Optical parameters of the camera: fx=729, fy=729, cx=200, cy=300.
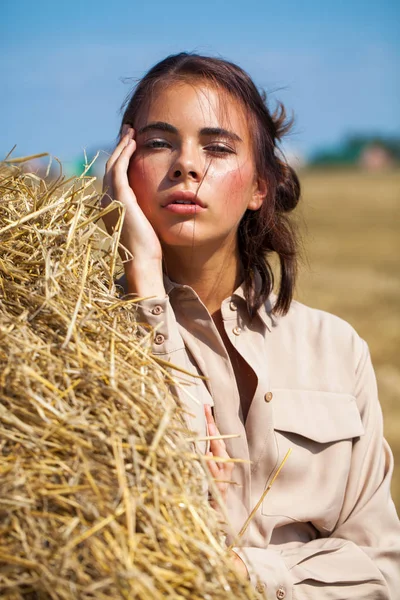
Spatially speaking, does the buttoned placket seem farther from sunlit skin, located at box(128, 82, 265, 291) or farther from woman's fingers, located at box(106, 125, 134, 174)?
woman's fingers, located at box(106, 125, 134, 174)

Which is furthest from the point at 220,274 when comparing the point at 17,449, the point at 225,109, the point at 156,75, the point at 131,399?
the point at 17,449

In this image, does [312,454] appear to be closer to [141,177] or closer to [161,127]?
[141,177]

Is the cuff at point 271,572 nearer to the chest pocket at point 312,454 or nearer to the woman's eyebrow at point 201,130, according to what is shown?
the chest pocket at point 312,454

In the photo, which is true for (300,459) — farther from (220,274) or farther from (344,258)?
(344,258)

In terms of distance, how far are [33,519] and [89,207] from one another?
3.43 feet

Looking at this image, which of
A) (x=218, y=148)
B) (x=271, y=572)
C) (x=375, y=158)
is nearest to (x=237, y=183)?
(x=218, y=148)

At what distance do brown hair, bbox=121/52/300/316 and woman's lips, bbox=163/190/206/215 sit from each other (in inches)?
14.9

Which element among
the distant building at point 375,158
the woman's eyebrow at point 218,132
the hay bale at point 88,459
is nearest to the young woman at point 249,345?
the woman's eyebrow at point 218,132

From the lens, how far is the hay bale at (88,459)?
1434mm

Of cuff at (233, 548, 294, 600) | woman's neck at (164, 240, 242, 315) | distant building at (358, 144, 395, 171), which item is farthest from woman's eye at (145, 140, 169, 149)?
distant building at (358, 144, 395, 171)

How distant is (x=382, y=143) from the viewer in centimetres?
9469

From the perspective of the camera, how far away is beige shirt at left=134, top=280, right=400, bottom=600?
2.29 m

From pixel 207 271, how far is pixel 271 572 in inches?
41.5

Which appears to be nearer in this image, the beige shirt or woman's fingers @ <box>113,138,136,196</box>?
the beige shirt
